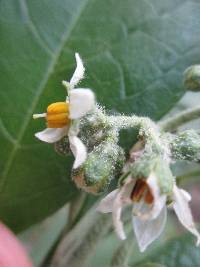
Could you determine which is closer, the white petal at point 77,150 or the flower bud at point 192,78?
the white petal at point 77,150

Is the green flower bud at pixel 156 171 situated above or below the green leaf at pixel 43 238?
above

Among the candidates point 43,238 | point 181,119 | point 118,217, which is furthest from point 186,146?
point 43,238

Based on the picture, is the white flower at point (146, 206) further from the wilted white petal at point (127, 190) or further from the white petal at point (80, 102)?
the white petal at point (80, 102)

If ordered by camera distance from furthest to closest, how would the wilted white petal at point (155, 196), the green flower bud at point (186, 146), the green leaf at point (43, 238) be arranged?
the green leaf at point (43, 238) < the green flower bud at point (186, 146) < the wilted white petal at point (155, 196)

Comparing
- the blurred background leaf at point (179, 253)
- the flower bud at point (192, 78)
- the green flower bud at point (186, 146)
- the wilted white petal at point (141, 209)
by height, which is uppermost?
the flower bud at point (192, 78)

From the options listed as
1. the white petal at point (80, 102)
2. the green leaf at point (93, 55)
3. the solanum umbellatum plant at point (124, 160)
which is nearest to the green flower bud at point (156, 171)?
the solanum umbellatum plant at point (124, 160)

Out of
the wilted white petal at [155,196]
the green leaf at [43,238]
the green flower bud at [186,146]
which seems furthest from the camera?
the green leaf at [43,238]

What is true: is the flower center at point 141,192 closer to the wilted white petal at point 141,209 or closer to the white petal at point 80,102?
the wilted white petal at point 141,209
